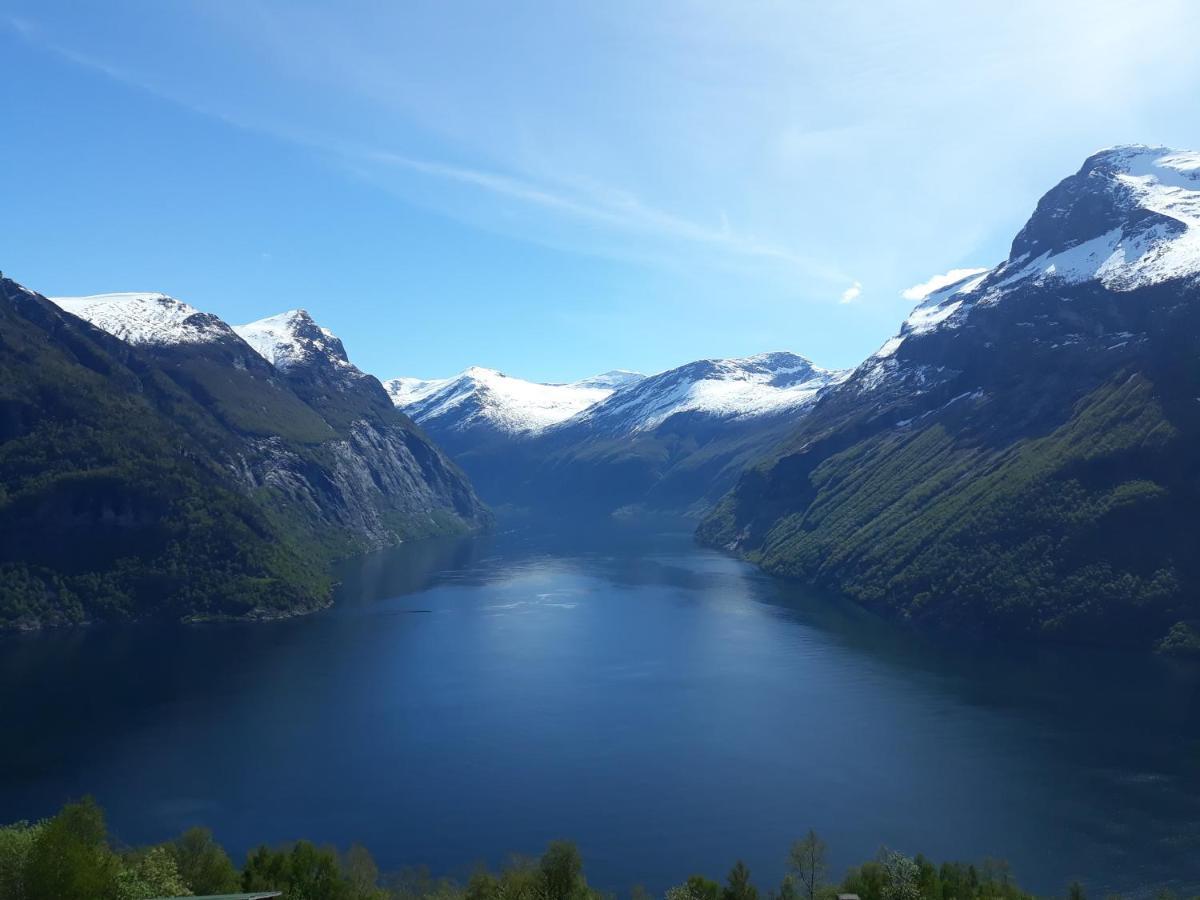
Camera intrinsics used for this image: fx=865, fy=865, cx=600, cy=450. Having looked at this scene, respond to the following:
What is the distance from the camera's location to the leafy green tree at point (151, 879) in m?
45.0

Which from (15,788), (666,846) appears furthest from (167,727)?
(666,846)

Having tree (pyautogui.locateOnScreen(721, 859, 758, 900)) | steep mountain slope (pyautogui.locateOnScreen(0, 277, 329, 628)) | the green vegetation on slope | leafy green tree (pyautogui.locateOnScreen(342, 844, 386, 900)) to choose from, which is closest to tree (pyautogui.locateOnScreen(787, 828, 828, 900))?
tree (pyautogui.locateOnScreen(721, 859, 758, 900))

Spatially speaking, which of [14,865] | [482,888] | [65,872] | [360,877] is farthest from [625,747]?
[14,865]

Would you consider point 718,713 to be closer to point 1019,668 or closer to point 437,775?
point 437,775

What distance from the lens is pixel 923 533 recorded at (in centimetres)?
18525

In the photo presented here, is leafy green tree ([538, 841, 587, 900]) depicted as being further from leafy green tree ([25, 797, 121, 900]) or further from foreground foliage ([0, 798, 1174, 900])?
leafy green tree ([25, 797, 121, 900])

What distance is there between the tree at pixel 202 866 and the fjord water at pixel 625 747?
731 inches

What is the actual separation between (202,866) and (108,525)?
453 feet

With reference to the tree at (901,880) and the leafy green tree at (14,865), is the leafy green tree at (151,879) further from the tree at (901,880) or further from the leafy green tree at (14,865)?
the tree at (901,880)

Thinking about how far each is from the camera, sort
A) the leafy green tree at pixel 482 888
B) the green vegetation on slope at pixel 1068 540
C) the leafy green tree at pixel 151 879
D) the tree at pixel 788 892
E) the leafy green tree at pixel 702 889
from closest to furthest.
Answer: the leafy green tree at pixel 151 879 → the leafy green tree at pixel 482 888 → the leafy green tree at pixel 702 889 → the tree at pixel 788 892 → the green vegetation on slope at pixel 1068 540

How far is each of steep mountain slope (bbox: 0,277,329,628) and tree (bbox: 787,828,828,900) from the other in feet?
432

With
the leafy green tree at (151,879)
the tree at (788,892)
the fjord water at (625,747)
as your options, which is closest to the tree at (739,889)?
the tree at (788,892)

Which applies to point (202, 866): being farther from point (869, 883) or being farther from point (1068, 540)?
point (1068, 540)

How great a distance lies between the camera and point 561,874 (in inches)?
2136
